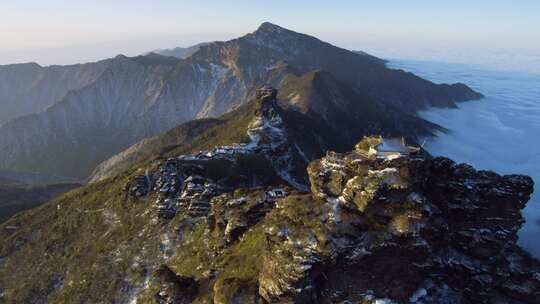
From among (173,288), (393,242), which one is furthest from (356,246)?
A: (173,288)

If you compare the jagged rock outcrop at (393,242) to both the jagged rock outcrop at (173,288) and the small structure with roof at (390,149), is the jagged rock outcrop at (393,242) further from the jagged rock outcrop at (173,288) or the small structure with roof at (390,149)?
the jagged rock outcrop at (173,288)

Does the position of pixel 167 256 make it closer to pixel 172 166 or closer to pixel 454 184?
pixel 172 166

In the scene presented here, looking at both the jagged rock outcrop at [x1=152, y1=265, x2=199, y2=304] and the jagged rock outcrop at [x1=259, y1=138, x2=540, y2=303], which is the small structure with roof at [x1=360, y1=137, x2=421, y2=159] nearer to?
the jagged rock outcrop at [x1=259, y1=138, x2=540, y2=303]

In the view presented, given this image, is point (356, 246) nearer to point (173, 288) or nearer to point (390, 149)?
point (390, 149)

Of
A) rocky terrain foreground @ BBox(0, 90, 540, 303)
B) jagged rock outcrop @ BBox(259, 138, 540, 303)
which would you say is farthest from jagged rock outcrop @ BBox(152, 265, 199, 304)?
jagged rock outcrop @ BBox(259, 138, 540, 303)

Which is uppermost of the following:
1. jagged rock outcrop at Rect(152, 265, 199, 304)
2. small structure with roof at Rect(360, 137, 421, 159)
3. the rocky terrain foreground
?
small structure with roof at Rect(360, 137, 421, 159)

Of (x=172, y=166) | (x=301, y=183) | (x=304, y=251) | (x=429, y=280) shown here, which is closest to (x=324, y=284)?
(x=304, y=251)

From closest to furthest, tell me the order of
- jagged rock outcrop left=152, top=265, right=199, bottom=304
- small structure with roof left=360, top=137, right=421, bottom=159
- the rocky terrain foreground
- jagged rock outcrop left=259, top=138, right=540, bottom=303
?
jagged rock outcrop left=259, top=138, right=540, bottom=303, the rocky terrain foreground, small structure with roof left=360, top=137, right=421, bottom=159, jagged rock outcrop left=152, top=265, right=199, bottom=304

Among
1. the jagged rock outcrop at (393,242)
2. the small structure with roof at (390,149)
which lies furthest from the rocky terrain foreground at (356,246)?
the small structure with roof at (390,149)

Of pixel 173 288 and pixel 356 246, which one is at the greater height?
pixel 356 246
